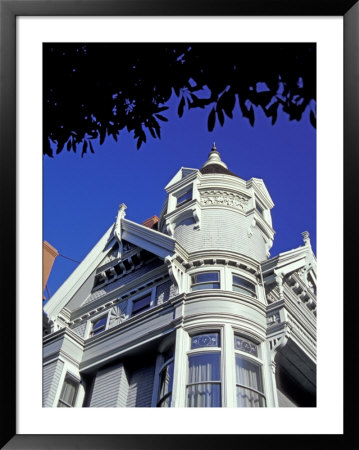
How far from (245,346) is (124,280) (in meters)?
5.24

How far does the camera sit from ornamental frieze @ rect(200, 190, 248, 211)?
669 inches

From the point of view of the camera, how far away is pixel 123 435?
520cm

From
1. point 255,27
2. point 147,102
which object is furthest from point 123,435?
point 255,27

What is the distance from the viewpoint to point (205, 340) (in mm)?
12633

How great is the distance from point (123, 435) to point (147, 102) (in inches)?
Result: 145

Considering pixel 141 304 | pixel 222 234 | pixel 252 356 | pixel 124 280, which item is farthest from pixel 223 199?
pixel 252 356

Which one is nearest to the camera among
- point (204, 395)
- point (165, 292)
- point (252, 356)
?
point (204, 395)

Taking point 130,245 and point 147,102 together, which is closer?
point 147,102

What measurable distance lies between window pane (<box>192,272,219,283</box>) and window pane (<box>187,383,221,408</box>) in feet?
11.7

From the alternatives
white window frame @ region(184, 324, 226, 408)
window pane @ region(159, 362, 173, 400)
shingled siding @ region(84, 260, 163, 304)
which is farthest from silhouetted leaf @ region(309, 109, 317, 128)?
shingled siding @ region(84, 260, 163, 304)

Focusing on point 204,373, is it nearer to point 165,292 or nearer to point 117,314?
point 165,292

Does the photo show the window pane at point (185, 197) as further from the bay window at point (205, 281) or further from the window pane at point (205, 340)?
the window pane at point (205, 340)

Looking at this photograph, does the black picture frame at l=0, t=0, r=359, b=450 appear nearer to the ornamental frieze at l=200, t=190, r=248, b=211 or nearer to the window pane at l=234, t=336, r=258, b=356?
the window pane at l=234, t=336, r=258, b=356
